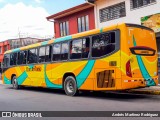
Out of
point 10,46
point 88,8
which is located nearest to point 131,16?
point 88,8

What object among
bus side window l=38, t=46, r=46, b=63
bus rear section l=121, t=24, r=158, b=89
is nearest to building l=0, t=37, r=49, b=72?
bus side window l=38, t=46, r=46, b=63

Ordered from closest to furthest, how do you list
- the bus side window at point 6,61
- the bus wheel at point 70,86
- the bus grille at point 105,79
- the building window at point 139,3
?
the bus grille at point 105,79, the bus wheel at point 70,86, the building window at point 139,3, the bus side window at point 6,61

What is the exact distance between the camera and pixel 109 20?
22.7 meters

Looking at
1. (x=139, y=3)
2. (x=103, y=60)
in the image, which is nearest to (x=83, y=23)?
(x=139, y=3)

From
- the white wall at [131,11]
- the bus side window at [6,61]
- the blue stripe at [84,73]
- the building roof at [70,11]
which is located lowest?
the blue stripe at [84,73]

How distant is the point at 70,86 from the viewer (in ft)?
48.0

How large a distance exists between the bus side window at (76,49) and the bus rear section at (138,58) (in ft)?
9.02

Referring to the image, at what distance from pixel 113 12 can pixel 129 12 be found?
169cm

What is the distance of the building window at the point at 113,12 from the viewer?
71.4ft

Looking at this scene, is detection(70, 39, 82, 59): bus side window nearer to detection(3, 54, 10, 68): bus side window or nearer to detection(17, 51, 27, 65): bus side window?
detection(17, 51, 27, 65): bus side window

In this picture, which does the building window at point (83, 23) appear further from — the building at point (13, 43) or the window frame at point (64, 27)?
the building at point (13, 43)

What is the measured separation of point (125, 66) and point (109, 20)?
11558mm

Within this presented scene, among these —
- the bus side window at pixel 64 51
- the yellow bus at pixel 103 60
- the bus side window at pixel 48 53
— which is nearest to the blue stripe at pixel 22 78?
the yellow bus at pixel 103 60

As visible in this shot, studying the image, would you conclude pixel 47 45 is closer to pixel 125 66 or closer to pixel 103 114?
pixel 125 66
